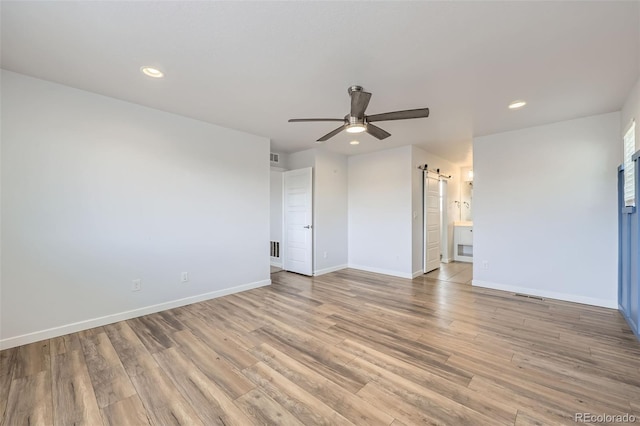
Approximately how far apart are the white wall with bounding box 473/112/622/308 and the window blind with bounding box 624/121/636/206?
0.52 meters

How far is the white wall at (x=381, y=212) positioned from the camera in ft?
17.2

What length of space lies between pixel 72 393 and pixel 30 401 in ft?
0.75

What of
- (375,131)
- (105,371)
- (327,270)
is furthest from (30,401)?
(327,270)

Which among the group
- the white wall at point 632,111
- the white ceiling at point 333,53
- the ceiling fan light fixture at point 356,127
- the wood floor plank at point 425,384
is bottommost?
the wood floor plank at point 425,384

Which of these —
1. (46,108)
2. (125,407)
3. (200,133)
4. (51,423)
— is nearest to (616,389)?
(125,407)

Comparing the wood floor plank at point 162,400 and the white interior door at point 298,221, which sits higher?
the white interior door at point 298,221

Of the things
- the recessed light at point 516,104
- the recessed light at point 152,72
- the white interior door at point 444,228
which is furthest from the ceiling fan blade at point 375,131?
the white interior door at point 444,228

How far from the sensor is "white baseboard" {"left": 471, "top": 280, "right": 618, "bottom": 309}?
3593 mm

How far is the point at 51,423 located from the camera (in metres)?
1.63

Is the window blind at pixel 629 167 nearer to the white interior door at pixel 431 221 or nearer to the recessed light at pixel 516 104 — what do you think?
the recessed light at pixel 516 104

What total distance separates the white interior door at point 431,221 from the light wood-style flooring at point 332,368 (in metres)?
2.19

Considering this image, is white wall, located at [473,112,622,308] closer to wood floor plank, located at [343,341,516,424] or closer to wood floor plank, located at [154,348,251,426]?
wood floor plank, located at [343,341,516,424]

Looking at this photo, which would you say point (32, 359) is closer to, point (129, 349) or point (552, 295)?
point (129, 349)

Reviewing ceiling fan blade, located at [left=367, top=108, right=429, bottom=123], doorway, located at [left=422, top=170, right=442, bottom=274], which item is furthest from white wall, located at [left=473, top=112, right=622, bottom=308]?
ceiling fan blade, located at [left=367, top=108, right=429, bottom=123]
